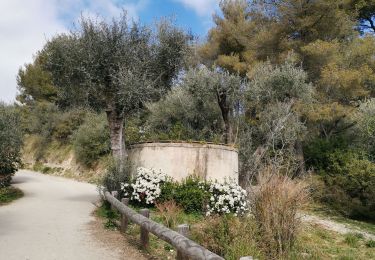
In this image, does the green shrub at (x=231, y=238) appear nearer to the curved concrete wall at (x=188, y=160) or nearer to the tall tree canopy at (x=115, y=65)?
the curved concrete wall at (x=188, y=160)

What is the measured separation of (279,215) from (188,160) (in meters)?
7.01

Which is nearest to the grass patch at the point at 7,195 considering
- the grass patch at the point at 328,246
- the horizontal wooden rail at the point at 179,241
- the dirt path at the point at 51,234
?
the dirt path at the point at 51,234

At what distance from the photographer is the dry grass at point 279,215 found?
7.00 m

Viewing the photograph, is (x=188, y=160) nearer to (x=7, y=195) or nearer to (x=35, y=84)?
(x=7, y=195)

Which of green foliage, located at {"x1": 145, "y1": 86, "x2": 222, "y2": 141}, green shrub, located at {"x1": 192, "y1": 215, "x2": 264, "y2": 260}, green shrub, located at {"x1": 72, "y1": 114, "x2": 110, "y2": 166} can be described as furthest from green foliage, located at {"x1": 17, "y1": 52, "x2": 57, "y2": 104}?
green shrub, located at {"x1": 192, "y1": 215, "x2": 264, "y2": 260}

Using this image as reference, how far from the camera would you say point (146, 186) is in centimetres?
1302

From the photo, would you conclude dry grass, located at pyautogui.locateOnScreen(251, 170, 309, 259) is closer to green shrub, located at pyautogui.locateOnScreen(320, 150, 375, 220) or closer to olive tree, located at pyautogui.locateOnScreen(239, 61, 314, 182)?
green shrub, located at pyautogui.locateOnScreen(320, 150, 375, 220)

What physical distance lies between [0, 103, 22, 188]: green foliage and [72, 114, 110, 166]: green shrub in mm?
9748

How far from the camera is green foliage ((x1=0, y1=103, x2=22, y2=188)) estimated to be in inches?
686

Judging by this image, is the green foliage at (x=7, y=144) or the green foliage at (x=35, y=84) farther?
the green foliage at (x=35, y=84)

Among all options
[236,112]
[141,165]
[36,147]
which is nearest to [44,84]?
[36,147]

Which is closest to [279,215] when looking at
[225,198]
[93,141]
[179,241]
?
[179,241]

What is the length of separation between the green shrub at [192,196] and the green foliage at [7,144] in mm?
8536

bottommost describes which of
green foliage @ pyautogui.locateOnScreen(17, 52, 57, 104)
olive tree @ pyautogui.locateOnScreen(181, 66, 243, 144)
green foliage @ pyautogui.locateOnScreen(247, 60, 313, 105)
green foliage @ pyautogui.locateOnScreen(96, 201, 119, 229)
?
green foliage @ pyautogui.locateOnScreen(96, 201, 119, 229)
